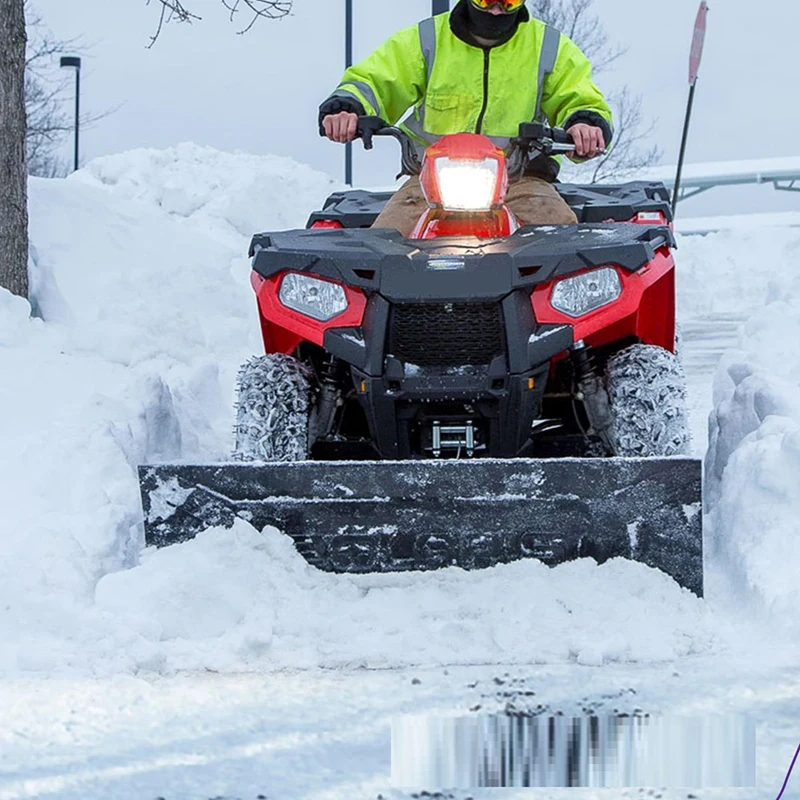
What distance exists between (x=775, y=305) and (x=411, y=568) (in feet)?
13.9

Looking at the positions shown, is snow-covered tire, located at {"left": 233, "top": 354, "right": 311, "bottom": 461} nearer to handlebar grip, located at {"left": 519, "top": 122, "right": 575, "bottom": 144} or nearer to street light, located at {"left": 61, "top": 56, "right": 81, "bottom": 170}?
handlebar grip, located at {"left": 519, "top": 122, "right": 575, "bottom": 144}

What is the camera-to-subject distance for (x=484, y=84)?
4.67 metres

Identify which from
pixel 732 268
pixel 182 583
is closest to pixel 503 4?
pixel 182 583

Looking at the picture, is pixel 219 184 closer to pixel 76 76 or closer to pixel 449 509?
pixel 76 76

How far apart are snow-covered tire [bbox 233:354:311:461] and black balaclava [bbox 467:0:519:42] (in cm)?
155

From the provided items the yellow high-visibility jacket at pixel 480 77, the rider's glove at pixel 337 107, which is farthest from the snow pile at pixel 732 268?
the rider's glove at pixel 337 107

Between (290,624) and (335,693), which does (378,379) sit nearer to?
(290,624)

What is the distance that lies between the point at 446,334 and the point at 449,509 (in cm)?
62

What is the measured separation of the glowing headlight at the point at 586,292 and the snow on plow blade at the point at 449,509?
59 centimetres

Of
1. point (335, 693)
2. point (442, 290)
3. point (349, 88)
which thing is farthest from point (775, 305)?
point (335, 693)

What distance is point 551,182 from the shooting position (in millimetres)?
4855

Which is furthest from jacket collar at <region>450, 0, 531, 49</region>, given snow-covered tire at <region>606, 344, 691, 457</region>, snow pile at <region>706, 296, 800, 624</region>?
snow pile at <region>706, 296, 800, 624</region>

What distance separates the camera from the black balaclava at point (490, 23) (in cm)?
456

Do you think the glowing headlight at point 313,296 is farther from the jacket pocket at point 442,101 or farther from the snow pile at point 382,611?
the jacket pocket at point 442,101
